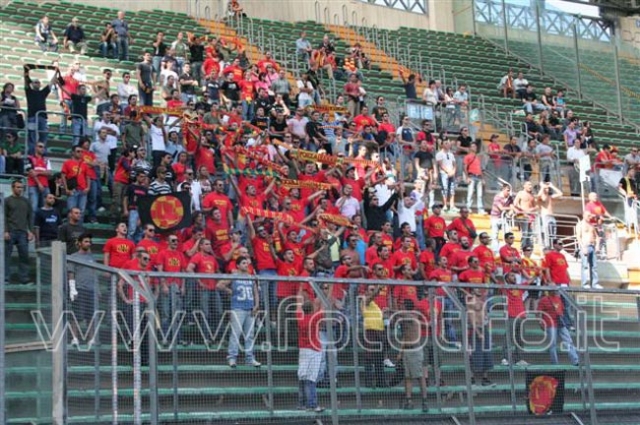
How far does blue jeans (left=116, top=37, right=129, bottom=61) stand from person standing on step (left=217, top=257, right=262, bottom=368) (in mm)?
16135

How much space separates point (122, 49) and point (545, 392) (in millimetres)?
16002

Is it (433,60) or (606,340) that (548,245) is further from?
(433,60)

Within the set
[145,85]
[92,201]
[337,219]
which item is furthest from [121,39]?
[337,219]

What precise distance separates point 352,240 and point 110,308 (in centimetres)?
648

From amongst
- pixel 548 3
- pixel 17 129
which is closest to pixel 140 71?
pixel 17 129

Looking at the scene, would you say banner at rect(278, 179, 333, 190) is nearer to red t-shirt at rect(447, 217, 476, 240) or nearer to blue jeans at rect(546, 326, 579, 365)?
red t-shirt at rect(447, 217, 476, 240)

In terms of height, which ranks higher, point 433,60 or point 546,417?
point 433,60

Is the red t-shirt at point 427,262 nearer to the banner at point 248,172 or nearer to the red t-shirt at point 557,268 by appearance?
the red t-shirt at point 557,268

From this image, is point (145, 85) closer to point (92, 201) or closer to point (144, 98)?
point (144, 98)

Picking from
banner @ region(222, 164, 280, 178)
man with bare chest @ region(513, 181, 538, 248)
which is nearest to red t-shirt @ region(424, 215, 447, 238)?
banner @ region(222, 164, 280, 178)

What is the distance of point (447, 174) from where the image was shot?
23406mm

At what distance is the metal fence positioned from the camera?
1083 cm

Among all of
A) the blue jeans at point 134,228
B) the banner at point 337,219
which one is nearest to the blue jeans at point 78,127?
the blue jeans at point 134,228

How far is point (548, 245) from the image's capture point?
23.1 meters
